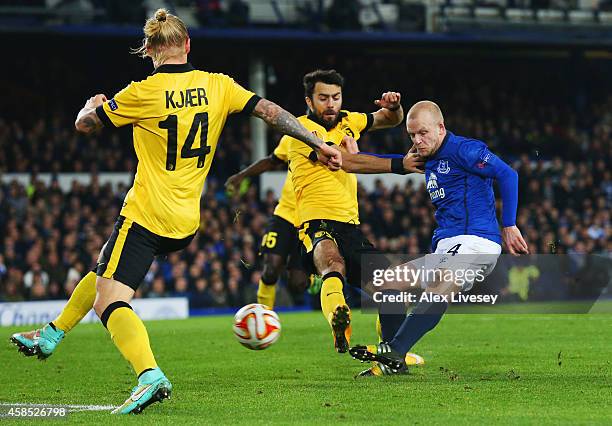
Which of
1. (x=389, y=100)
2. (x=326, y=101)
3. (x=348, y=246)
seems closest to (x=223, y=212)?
(x=326, y=101)

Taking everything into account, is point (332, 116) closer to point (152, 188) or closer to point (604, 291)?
point (152, 188)

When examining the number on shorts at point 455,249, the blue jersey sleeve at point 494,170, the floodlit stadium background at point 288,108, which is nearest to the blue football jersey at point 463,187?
the blue jersey sleeve at point 494,170

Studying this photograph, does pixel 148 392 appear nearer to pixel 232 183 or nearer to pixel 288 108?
pixel 232 183

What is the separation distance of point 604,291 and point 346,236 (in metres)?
14.1

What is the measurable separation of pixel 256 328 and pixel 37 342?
1.60m

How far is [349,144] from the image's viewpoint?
967 centimetres

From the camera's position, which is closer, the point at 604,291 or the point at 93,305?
the point at 93,305

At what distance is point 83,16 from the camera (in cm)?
2708

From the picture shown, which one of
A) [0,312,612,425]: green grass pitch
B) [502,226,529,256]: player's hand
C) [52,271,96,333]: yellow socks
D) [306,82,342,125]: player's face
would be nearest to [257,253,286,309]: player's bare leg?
[0,312,612,425]: green grass pitch

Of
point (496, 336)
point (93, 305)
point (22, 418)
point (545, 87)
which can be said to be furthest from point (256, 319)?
point (545, 87)

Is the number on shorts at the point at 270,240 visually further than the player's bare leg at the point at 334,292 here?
Yes

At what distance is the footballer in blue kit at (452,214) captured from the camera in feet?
28.8

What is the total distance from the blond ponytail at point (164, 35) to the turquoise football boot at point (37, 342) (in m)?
2.13

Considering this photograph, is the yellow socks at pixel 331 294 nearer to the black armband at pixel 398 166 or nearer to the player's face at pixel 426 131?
the black armband at pixel 398 166
